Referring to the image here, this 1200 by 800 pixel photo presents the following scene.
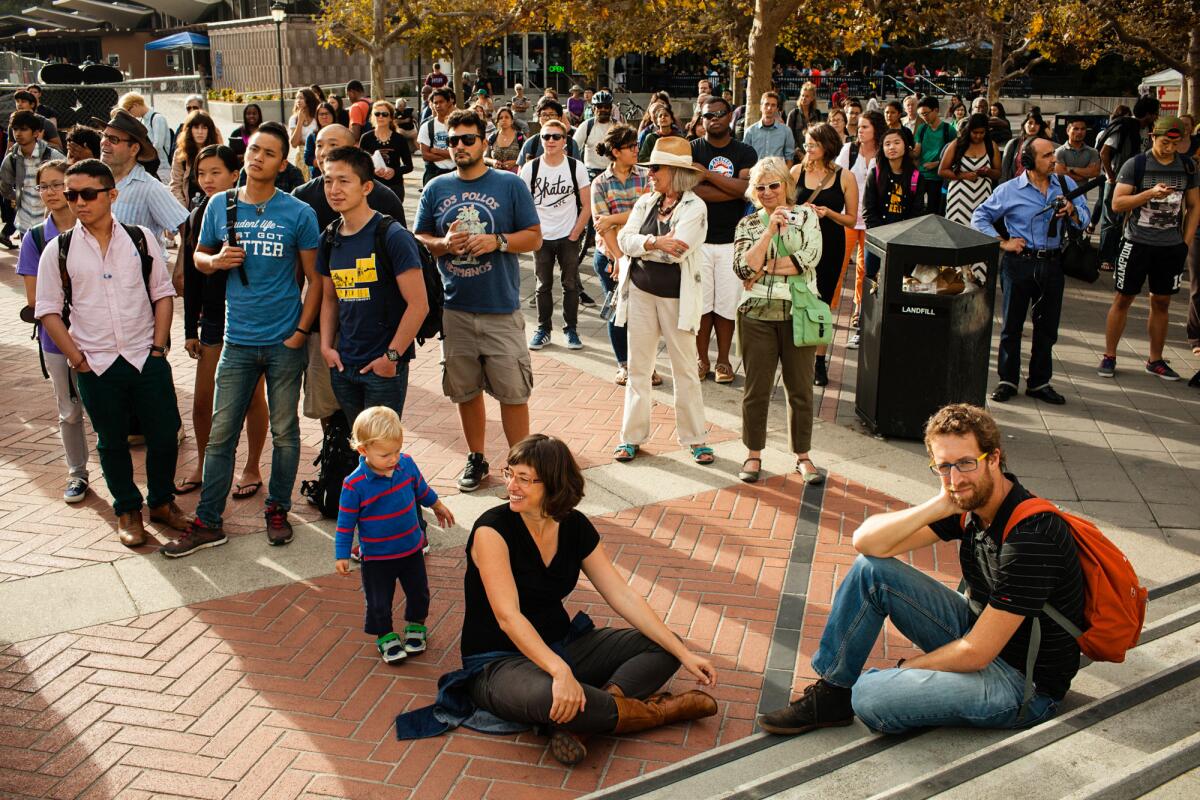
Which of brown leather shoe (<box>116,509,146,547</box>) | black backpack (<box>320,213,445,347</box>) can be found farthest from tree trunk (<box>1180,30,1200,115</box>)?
brown leather shoe (<box>116,509,146,547</box>)

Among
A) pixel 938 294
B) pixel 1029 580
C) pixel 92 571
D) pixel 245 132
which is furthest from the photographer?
pixel 245 132

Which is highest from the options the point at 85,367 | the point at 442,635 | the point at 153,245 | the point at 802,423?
the point at 153,245

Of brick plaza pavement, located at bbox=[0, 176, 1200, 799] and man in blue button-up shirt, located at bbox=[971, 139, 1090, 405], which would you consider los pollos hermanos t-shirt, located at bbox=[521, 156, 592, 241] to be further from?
man in blue button-up shirt, located at bbox=[971, 139, 1090, 405]

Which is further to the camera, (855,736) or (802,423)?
(802,423)

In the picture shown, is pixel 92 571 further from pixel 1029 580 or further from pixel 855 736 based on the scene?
pixel 1029 580

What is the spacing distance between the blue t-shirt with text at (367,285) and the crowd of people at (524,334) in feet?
0.05

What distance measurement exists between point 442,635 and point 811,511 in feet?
7.52

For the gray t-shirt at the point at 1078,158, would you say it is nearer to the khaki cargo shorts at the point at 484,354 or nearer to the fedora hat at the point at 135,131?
the khaki cargo shorts at the point at 484,354

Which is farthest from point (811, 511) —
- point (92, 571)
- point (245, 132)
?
point (245, 132)

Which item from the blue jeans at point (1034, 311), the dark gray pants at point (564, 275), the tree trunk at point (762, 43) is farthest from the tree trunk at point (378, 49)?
the blue jeans at point (1034, 311)

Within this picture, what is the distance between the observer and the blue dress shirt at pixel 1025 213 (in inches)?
316

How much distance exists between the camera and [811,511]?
6340 mm

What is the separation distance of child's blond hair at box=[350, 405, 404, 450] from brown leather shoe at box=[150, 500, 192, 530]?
6.18 feet

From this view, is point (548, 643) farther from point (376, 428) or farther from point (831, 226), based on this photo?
point (831, 226)
